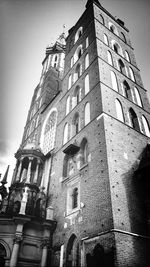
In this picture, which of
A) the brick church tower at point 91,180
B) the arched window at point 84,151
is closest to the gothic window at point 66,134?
the brick church tower at point 91,180

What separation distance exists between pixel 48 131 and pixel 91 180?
10826 mm

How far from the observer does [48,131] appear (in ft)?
67.7

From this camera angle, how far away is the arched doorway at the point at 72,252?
9828 millimetres

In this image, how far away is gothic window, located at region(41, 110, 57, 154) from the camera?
18.9 m

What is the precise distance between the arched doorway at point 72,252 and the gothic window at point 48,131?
29.4ft

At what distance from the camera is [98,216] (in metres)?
9.09

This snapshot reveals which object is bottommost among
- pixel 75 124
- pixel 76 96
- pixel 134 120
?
pixel 134 120

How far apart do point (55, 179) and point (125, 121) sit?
5761 millimetres

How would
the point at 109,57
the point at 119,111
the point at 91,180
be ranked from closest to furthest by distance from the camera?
the point at 91,180 < the point at 119,111 < the point at 109,57

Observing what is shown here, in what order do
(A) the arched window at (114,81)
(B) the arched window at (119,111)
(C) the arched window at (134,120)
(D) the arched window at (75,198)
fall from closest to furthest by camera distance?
(D) the arched window at (75,198), (B) the arched window at (119,111), (C) the arched window at (134,120), (A) the arched window at (114,81)

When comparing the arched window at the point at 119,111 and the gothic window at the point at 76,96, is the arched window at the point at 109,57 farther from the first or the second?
the arched window at the point at 119,111

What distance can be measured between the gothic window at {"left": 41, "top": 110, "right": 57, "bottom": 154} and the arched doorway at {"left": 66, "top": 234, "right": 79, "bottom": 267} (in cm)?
896

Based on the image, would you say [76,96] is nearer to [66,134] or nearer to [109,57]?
[66,134]

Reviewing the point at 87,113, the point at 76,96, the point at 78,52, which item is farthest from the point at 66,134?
the point at 78,52
